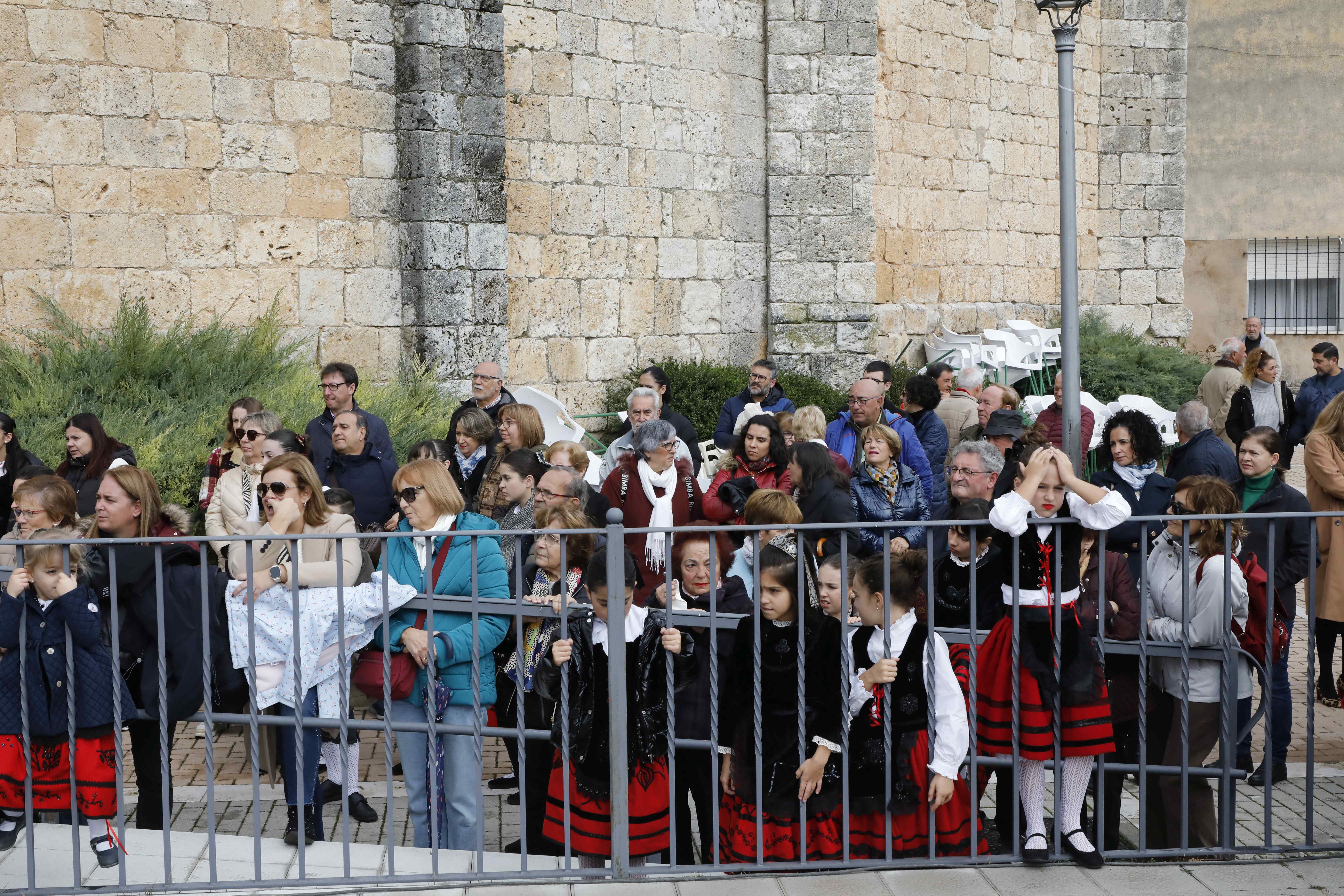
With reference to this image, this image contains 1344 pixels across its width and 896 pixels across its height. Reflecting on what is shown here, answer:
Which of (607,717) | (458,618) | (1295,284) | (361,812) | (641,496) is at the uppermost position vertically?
(1295,284)

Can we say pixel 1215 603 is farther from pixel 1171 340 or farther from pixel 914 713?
pixel 1171 340

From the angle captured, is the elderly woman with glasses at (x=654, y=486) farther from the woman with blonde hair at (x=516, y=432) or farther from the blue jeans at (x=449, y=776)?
the blue jeans at (x=449, y=776)

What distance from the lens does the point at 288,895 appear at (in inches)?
161

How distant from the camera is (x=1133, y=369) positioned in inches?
597

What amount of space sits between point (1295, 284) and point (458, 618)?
74.0ft

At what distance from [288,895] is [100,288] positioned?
21.9 feet

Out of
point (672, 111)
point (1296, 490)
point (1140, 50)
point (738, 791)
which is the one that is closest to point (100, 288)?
point (672, 111)

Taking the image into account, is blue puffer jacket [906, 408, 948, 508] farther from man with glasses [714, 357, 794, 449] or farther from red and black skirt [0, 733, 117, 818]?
red and black skirt [0, 733, 117, 818]

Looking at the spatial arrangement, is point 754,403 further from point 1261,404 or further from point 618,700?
point 618,700

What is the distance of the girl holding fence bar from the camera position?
4.12m

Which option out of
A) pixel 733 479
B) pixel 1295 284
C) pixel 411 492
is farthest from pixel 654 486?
pixel 1295 284

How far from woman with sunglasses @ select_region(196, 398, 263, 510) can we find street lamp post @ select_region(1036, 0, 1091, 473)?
4075 millimetres

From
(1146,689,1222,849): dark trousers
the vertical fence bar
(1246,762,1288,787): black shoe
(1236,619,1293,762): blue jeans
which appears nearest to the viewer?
the vertical fence bar

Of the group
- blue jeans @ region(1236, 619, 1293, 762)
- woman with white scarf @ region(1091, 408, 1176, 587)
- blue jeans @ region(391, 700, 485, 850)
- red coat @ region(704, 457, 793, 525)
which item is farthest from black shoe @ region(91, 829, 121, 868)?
woman with white scarf @ region(1091, 408, 1176, 587)
